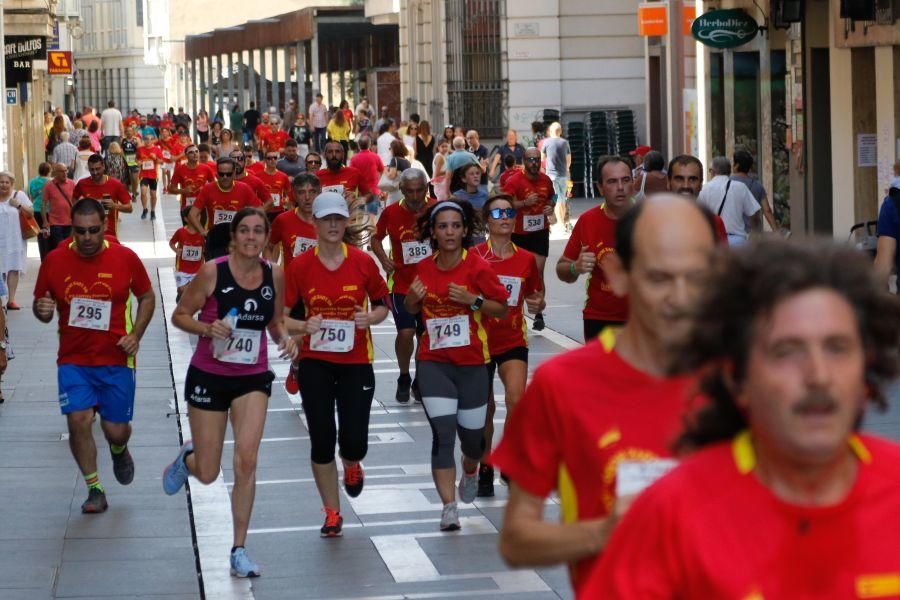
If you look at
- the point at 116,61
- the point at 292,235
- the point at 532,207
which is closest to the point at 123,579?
the point at 292,235

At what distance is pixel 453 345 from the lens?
9.44 m

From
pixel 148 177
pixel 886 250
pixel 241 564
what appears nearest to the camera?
pixel 241 564

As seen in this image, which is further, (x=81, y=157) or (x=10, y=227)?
(x=81, y=157)

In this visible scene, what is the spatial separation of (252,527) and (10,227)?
10.4m

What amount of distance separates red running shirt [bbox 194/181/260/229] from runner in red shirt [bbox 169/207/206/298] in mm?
186

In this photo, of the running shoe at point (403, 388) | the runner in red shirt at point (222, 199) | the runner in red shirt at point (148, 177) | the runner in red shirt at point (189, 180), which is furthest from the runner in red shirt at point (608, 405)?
the runner in red shirt at point (148, 177)

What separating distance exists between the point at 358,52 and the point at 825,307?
6216cm

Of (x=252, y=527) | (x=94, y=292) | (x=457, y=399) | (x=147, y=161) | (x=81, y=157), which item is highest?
(x=81, y=157)

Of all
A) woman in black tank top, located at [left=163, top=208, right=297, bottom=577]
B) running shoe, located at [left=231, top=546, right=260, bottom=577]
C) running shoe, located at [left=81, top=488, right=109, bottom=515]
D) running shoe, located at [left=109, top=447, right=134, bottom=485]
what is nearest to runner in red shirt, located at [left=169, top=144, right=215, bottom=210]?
running shoe, located at [left=109, top=447, right=134, bottom=485]

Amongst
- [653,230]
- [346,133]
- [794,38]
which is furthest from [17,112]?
[653,230]

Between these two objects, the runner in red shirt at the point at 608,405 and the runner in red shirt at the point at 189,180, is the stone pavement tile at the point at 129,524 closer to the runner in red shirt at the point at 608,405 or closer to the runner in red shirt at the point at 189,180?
the runner in red shirt at the point at 608,405

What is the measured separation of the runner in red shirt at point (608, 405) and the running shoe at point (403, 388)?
1029 centimetres

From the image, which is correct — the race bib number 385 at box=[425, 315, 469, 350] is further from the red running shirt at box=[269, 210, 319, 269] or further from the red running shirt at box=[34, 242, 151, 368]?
the red running shirt at box=[269, 210, 319, 269]

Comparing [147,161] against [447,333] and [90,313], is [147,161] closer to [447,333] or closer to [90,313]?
[90,313]
